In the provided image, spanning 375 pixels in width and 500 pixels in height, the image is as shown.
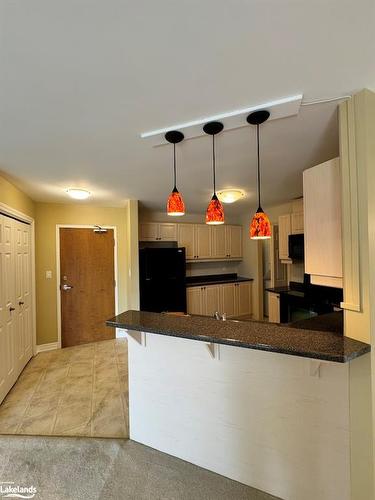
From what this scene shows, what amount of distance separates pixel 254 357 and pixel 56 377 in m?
2.69

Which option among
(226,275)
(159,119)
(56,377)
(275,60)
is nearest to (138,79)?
(159,119)

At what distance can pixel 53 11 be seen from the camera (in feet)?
2.92

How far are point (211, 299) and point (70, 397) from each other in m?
2.96

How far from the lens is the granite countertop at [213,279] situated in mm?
5158

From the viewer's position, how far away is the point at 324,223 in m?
1.61

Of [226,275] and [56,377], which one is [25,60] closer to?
[56,377]

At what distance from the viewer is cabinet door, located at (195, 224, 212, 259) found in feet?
17.0

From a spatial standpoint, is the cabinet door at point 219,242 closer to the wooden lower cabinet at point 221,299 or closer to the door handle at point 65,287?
the wooden lower cabinet at point 221,299

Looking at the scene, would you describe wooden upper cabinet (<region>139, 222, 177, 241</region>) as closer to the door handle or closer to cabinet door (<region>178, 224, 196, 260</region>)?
cabinet door (<region>178, 224, 196, 260</region>)

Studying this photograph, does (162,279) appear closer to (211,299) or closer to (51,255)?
(211,299)

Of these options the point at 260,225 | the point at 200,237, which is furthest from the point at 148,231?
the point at 260,225

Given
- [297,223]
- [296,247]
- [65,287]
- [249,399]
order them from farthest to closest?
[65,287]
[297,223]
[296,247]
[249,399]

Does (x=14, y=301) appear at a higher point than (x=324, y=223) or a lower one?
lower

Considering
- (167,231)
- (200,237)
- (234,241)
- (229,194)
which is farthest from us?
(234,241)
